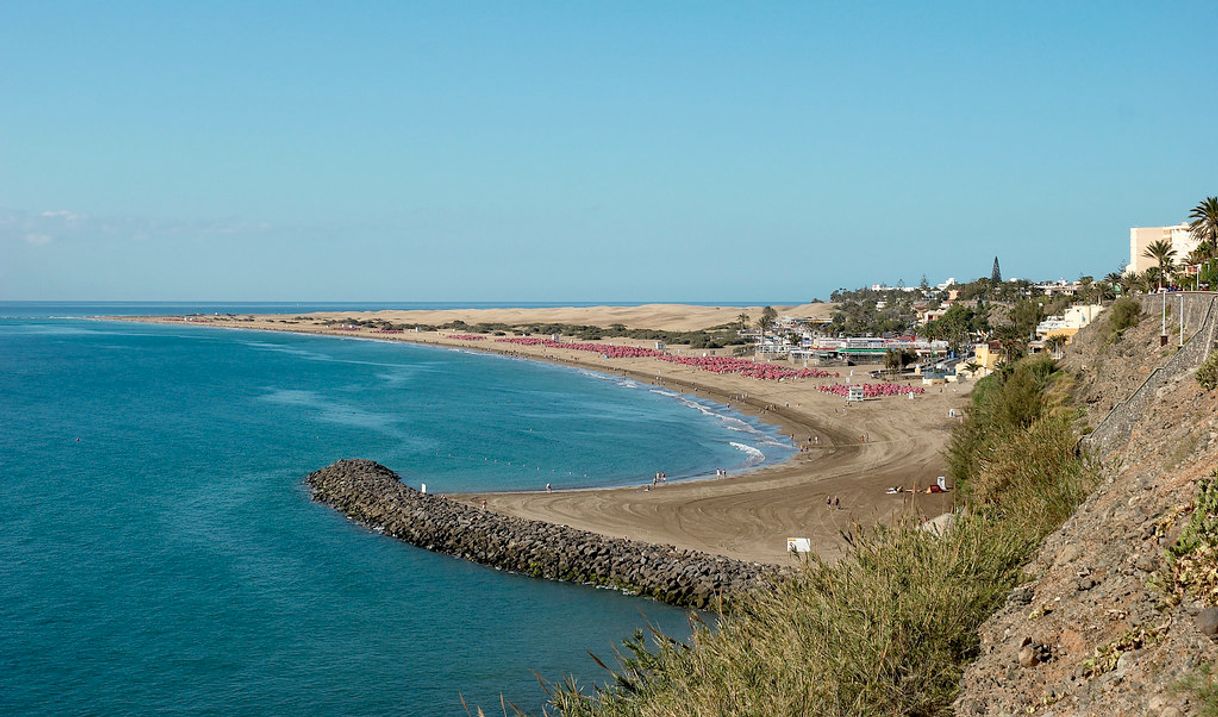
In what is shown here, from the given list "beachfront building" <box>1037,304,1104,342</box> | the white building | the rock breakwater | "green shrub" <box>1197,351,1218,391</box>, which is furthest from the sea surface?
the white building

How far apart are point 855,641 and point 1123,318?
24999 mm

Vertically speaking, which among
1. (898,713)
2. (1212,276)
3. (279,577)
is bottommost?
(279,577)

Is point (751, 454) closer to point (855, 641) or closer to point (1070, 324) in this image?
point (1070, 324)

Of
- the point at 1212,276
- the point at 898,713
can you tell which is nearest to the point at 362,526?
the point at 898,713

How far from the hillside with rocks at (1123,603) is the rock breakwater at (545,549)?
10872mm

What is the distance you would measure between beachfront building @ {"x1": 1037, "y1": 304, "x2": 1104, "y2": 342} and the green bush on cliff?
4322 cm

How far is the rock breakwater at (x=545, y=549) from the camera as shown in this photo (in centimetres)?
2716

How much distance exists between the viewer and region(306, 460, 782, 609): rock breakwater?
27.2 meters

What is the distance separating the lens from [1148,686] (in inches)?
343

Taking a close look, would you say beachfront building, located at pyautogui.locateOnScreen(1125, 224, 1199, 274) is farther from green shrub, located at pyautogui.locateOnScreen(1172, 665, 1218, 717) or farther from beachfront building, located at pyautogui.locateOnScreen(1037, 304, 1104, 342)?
green shrub, located at pyautogui.locateOnScreen(1172, 665, 1218, 717)

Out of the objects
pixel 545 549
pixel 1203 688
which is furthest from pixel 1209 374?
pixel 545 549

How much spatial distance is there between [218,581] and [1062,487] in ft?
78.2

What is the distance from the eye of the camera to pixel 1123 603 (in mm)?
10578

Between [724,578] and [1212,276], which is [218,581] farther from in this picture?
[1212,276]
